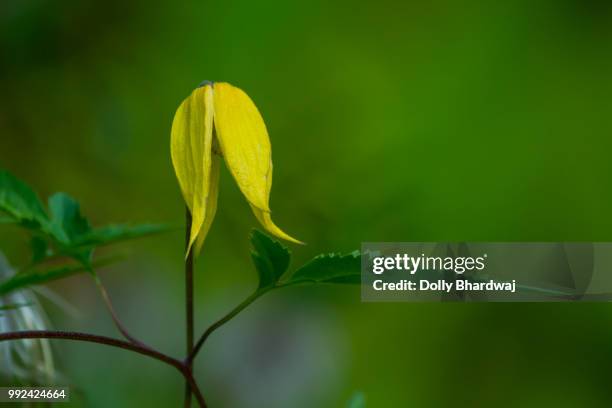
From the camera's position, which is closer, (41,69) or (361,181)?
(361,181)

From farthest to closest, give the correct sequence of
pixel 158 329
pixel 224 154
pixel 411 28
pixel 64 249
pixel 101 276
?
pixel 411 28 → pixel 101 276 → pixel 158 329 → pixel 64 249 → pixel 224 154

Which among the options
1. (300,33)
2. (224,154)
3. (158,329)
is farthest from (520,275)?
(300,33)

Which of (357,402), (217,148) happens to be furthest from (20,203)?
(357,402)

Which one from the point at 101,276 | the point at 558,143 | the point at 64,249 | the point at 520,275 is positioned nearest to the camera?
the point at 64,249

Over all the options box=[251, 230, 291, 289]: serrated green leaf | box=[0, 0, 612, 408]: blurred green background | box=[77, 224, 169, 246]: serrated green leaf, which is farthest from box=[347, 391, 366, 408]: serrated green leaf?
box=[0, 0, 612, 408]: blurred green background

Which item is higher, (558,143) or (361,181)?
(558,143)

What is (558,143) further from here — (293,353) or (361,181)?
(293,353)

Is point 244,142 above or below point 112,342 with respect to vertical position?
above

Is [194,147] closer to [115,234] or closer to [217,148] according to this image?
[217,148]
